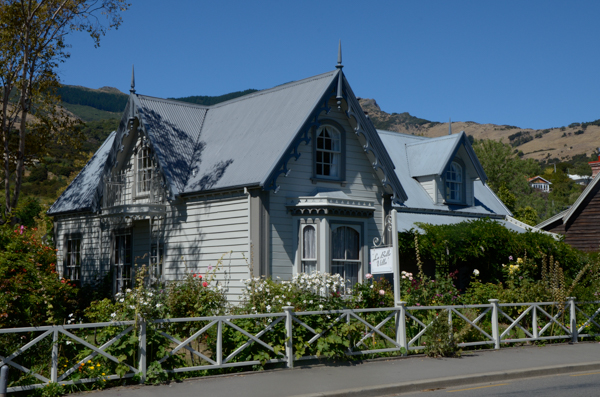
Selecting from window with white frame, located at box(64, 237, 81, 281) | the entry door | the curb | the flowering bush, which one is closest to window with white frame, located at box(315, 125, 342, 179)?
the entry door

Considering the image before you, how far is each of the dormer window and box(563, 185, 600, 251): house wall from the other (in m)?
6.03

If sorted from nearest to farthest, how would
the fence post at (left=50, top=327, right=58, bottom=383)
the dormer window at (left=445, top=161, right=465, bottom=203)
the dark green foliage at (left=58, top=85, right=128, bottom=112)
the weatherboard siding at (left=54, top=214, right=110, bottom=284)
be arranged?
1. the fence post at (left=50, top=327, right=58, bottom=383)
2. the weatherboard siding at (left=54, top=214, right=110, bottom=284)
3. the dormer window at (left=445, top=161, right=465, bottom=203)
4. the dark green foliage at (left=58, top=85, right=128, bottom=112)

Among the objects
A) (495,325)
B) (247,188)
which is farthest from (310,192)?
(495,325)

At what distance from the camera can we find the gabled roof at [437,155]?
77.0ft

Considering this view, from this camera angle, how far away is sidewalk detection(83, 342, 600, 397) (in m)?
9.79

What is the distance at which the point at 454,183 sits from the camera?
24250 millimetres

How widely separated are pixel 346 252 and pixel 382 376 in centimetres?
604

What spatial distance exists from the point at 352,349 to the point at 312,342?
87cm

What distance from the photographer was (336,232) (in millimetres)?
16562

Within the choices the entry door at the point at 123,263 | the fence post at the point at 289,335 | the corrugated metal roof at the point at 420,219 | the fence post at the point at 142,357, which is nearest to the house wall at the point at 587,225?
the corrugated metal roof at the point at 420,219

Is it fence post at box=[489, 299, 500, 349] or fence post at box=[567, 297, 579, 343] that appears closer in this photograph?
fence post at box=[489, 299, 500, 349]

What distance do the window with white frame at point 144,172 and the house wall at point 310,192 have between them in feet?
15.8

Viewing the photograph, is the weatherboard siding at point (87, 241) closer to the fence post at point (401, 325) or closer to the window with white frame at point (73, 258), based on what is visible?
the window with white frame at point (73, 258)

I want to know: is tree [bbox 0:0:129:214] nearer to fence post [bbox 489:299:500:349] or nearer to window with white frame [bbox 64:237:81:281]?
window with white frame [bbox 64:237:81:281]
